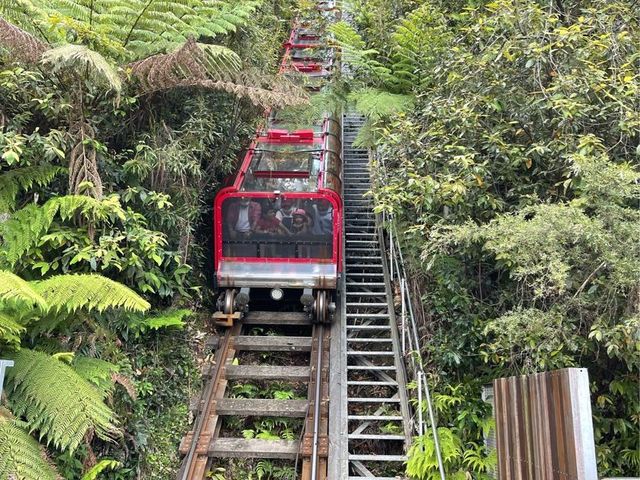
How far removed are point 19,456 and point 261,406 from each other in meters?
2.91

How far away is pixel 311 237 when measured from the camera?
7270mm

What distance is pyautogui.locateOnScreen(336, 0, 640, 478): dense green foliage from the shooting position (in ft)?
12.1

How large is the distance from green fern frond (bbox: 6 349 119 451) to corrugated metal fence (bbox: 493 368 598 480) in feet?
9.00

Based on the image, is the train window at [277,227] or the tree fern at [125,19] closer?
the tree fern at [125,19]

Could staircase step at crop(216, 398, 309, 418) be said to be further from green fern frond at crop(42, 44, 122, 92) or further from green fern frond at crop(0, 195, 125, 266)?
green fern frond at crop(42, 44, 122, 92)

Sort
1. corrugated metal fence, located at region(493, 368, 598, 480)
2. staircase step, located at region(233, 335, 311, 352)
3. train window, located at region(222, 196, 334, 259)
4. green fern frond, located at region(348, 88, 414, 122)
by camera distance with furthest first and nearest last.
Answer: train window, located at region(222, 196, 334, 259), green fern frond, located at region(348, 88, 414, 122), staircase step, located at region(233, 335, 311, 352), corrugated metal fence, located at region(493, 368, 598, 480)

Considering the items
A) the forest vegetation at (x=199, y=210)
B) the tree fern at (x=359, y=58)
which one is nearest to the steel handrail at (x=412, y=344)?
the forest vegetation at (x=199, y=210)

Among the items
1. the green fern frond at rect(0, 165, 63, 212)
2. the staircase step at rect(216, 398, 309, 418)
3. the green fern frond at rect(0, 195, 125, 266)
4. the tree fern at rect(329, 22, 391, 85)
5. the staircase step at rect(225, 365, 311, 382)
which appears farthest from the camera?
the tree fern at rect(329, 22, 391, 85)

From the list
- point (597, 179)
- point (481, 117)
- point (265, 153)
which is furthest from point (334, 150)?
point (597, 179)

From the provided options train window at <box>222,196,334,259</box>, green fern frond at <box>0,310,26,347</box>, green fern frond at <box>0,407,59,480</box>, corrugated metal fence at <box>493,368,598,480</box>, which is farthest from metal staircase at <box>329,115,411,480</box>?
green fern frond at <box>0,310,26,347</box>

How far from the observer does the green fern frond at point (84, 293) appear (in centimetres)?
375

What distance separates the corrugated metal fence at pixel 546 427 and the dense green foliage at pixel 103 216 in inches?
108

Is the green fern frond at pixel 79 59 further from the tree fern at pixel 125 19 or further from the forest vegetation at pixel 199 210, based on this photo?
the tree fern at pixel 125 19

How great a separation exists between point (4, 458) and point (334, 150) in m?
6.69
